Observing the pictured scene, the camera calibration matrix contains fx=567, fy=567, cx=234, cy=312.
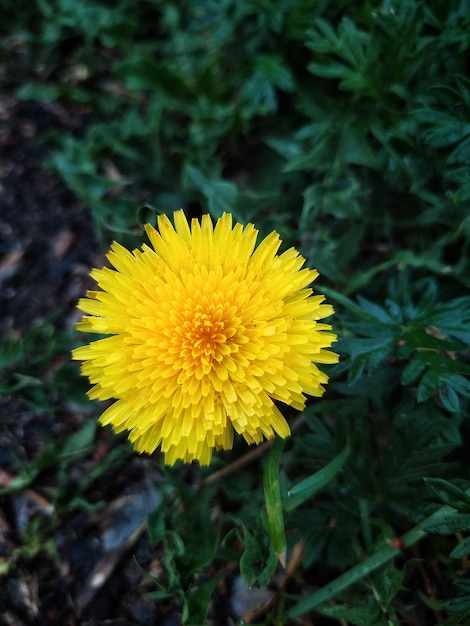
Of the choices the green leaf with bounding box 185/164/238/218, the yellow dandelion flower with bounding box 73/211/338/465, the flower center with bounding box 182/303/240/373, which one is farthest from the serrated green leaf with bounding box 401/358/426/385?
the green leaf with bounding box 185/164/238/218

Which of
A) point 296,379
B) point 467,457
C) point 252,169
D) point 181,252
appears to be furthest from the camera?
point 252,169

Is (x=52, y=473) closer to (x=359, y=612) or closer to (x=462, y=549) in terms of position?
(x=359, y=612)

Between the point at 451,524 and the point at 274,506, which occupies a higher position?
the point at 274,506

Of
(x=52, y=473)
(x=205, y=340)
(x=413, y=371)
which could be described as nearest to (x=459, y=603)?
(x=413, y=371)

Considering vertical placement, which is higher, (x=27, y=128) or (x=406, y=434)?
(x=27, y=128)

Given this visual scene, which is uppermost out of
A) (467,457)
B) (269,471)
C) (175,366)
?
(175,366)

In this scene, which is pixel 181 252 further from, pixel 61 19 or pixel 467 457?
pixel 61 19

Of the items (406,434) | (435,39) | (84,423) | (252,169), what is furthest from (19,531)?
(435,39)
